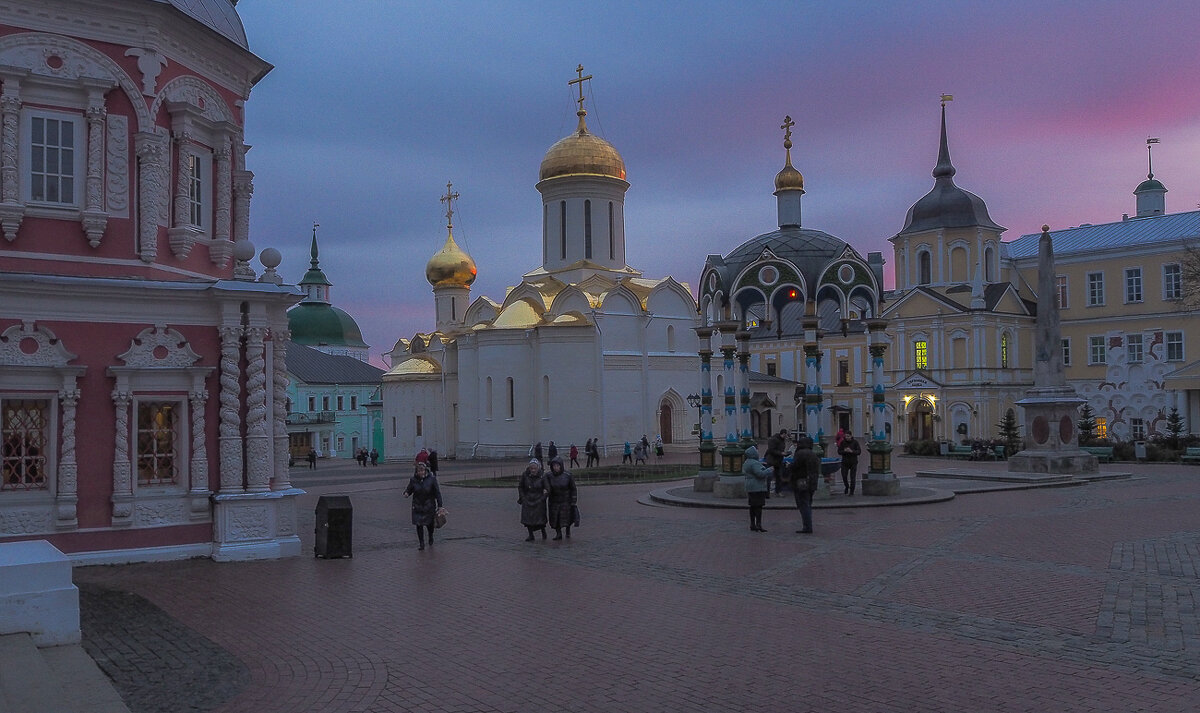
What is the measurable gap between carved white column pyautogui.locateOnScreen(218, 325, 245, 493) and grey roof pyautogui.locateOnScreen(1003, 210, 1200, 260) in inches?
1721

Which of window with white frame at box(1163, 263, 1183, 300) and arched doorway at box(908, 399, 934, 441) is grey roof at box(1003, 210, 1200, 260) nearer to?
window with white frame at box(1163, 263, 1183, 300)

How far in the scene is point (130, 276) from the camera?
13930mm

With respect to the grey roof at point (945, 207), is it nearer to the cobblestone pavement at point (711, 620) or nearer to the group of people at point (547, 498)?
the cobblestone pavement at point (711, 620)

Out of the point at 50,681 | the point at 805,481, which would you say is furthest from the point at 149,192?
the point at 805,481

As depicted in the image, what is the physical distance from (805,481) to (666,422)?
2872 cm

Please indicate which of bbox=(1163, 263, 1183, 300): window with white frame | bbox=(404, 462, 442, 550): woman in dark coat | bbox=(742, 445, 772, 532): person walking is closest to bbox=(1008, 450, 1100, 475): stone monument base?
bbox=(742, 445, 772, 532): person walking

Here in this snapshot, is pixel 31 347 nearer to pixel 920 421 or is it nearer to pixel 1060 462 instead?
pixel 1060 462

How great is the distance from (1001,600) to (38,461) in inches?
475

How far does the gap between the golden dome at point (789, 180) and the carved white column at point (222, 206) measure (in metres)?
38.6

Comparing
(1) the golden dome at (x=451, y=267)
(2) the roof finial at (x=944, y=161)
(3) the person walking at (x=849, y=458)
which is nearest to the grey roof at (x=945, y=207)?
(2) the roof finial at (x=944, y=161)

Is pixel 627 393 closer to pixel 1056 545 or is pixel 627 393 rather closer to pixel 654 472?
pixel 654 472

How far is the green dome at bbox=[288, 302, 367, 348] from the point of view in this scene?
290 ft

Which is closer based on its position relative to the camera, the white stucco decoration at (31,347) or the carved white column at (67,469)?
the white stucco decoration at (31,347)

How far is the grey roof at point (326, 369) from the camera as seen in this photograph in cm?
6900
